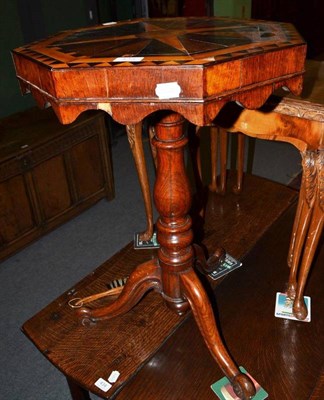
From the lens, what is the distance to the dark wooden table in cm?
73

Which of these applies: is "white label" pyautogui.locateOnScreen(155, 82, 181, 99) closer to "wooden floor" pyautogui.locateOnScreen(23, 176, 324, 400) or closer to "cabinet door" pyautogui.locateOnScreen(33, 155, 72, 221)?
"wooden floor" pyautogui.locateOnScreen(23, 176, 324, 400)

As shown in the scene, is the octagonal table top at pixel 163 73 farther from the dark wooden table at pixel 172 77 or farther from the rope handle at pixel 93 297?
the rope handle at pixel 93 297

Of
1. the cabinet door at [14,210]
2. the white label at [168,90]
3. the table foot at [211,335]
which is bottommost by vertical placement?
the cabinet door at [14,210]

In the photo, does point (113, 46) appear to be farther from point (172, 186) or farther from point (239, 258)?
point (239, 258)

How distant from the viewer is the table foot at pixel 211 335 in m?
1.08

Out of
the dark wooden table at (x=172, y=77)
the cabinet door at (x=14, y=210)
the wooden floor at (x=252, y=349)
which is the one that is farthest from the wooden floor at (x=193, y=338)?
the cabinet door at (x=14, y=210)

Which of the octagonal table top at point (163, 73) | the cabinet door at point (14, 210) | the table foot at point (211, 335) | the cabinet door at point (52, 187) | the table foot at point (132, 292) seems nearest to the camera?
the octagonal table top at point (163, 73)

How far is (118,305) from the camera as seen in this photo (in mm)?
1283

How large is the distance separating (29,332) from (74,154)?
4.34ft

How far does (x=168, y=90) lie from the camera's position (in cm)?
73

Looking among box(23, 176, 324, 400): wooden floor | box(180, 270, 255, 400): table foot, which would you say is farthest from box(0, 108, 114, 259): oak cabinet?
box(180, 270, 255, 400): table foot

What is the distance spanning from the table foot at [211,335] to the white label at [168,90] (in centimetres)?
59

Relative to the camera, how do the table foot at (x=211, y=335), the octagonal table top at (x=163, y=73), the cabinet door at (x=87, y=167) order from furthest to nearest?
the cabinet door at (x=87, y=167), the table foot at (x=211, y=335), the octagonal table top at (x=163, y=73)

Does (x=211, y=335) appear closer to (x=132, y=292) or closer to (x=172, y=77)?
(x=132, y=292)
